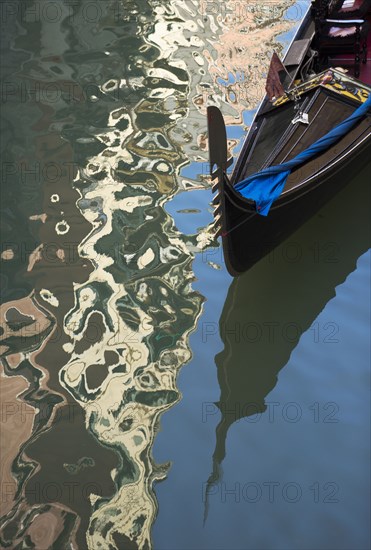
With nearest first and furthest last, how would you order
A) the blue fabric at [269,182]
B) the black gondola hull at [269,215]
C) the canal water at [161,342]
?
1. the canal water at [161,342]
2. the black gondola hull at [269,215]
3. the blue fabric at [269,182]

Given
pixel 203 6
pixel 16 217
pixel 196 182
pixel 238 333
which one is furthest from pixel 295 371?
pixel 203 6

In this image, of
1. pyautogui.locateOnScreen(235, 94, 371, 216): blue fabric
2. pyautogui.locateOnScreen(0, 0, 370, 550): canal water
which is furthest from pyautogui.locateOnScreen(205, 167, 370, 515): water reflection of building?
pyautogui.locateOnScreen(235, 94, 371, 216): blue fabric

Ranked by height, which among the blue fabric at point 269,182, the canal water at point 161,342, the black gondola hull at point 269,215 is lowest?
the canal water at point 161,342

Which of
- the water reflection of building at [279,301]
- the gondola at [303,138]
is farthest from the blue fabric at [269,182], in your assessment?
the water reflection of building at [279,301]

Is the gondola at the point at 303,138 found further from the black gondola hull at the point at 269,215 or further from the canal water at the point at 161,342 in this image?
the canal water at the point at 161,342

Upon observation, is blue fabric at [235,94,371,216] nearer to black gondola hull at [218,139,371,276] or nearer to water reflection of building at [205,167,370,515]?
black gondola hull at [218,139,371,276]

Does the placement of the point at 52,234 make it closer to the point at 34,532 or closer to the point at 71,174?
the point at 71,174

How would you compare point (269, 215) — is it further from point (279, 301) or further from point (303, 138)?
point (303, 138)
